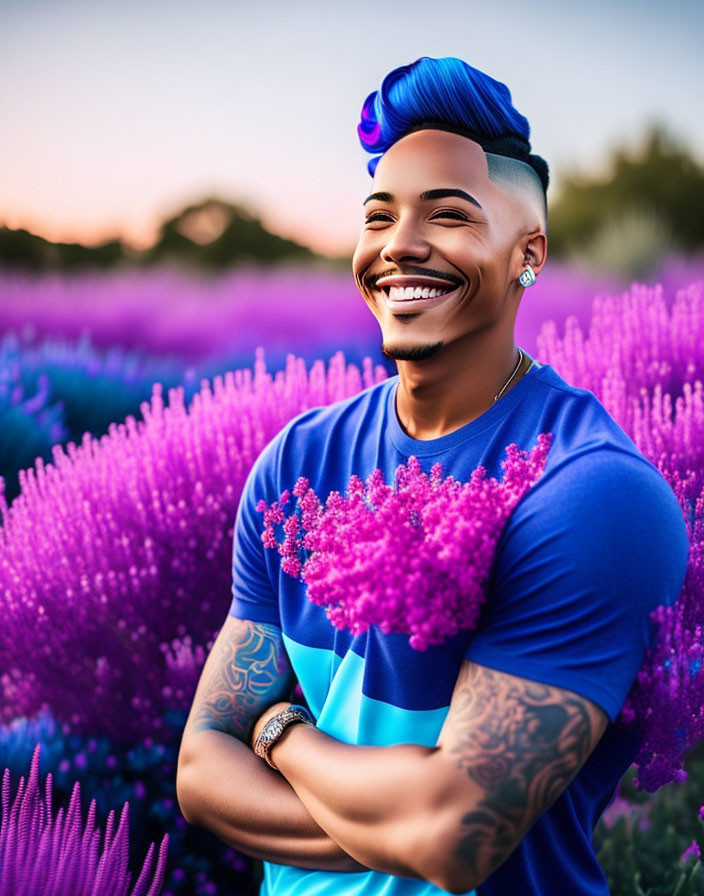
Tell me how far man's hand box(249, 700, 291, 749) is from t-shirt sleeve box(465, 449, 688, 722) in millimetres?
556

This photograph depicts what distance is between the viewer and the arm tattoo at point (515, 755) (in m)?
1.33

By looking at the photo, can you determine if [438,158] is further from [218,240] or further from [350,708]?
[218,240]

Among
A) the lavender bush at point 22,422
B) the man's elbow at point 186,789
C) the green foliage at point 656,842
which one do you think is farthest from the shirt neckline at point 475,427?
the lavender bush at point 22,422

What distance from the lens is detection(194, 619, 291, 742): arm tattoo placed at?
6.09 feet

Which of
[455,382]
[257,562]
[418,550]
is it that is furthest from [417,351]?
[257,562]

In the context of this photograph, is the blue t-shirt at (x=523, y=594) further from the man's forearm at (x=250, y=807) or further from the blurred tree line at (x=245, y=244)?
the blurred tree line at (x=245, y=244)

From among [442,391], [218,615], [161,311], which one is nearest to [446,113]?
[442,391]

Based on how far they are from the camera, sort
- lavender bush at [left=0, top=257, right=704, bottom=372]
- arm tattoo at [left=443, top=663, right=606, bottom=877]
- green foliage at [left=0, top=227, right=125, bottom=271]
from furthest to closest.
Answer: green foliage at [left=0, top=227, right=125, bottom=271]
lavender bush at [left=0, top=257, right=704, bottom=372]
arm tattoo at [left=443, top=663, right=606, bottom=877]

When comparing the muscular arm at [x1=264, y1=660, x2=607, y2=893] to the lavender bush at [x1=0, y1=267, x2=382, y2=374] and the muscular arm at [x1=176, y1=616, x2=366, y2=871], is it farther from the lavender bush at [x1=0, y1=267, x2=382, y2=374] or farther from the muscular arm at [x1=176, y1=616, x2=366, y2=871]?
the lavender bush at [x1=0, y1=267, x2=382, y2=374]

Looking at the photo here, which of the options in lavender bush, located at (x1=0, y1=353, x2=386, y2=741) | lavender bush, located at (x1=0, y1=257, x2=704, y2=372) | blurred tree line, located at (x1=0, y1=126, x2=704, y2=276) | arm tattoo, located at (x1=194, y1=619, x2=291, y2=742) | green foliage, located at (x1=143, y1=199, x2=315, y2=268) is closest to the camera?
arm tattoo, located at (x1=194, y1=619, x2=291, y2=742)

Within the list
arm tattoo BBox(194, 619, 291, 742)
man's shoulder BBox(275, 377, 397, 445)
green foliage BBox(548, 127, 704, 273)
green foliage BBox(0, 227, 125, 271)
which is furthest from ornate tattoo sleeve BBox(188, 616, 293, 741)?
green foliage BBox(548, 127, 704, 273)

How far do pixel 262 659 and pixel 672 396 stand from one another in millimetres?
1501

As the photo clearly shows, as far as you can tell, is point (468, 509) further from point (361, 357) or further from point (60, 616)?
point (361, 357)

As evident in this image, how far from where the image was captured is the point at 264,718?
181cm
